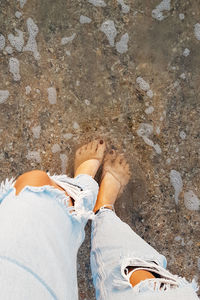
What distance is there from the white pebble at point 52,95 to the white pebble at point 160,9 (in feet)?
1.50

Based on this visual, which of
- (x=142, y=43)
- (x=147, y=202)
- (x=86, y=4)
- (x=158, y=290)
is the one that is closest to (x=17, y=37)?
(x=86, y=4)

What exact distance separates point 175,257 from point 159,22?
2.91 feet

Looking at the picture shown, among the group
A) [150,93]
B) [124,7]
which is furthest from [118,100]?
[124,7]

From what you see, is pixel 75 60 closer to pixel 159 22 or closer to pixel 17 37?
pixel 17 37

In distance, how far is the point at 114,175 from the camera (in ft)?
3.78

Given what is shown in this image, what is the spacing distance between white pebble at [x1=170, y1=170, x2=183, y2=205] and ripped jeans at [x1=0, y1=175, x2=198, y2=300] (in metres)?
0.33

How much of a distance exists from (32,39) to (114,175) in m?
0.60

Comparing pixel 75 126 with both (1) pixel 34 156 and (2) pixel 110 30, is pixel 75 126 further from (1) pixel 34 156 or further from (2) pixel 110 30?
(2) pixel 110 30

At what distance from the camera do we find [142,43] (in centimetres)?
109

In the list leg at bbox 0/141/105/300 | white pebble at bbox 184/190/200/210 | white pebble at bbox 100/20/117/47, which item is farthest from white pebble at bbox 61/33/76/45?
white pebble at bbox 184/190/200/210

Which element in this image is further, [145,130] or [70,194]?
[145,130]

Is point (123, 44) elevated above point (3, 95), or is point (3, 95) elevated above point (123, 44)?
point (123, 44)

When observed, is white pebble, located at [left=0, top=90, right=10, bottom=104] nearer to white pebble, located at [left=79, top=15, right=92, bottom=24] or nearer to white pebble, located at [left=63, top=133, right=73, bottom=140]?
white pebble, located at [left=63, top=133, right=73, bottom=140]

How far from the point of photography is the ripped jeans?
0.55 meters
